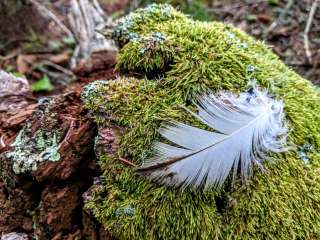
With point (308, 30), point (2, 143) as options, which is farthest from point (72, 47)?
point (2, 143)

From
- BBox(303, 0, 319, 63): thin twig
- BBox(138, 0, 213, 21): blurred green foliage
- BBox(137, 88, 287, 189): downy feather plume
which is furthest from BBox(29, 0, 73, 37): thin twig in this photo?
BBox(137, 88, 287, 189): downy feather plume

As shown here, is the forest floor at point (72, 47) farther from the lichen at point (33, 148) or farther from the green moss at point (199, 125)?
the green moss at point (199, 125)

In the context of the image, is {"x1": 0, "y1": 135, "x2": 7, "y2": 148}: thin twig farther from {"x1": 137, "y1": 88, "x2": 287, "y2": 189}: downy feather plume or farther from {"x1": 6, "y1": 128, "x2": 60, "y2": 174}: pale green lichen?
{"x1": 137, "y1": 88, "x2": 287, "y2": 189}: downy feather plume

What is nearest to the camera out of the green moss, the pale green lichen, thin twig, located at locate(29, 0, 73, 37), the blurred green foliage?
the green moss

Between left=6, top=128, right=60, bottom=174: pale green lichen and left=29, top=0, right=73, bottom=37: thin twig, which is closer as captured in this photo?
left=6, top=128, right=60, bottom=174: pale green lichen

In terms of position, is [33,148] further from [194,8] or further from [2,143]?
[194,8]

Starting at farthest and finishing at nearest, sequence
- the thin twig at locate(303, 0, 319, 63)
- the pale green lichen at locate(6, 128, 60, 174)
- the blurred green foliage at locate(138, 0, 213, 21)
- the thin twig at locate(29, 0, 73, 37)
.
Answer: the thin twig at locate(29, 0, 73, 37) < the blurred green foliage at locate(138, 0, 213, 21) < the thin twig at locate(303, 0, 319, 63) < the pale green lichen at locate(6, 128, 60, 174)

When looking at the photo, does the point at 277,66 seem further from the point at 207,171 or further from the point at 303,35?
the point at 303,35
